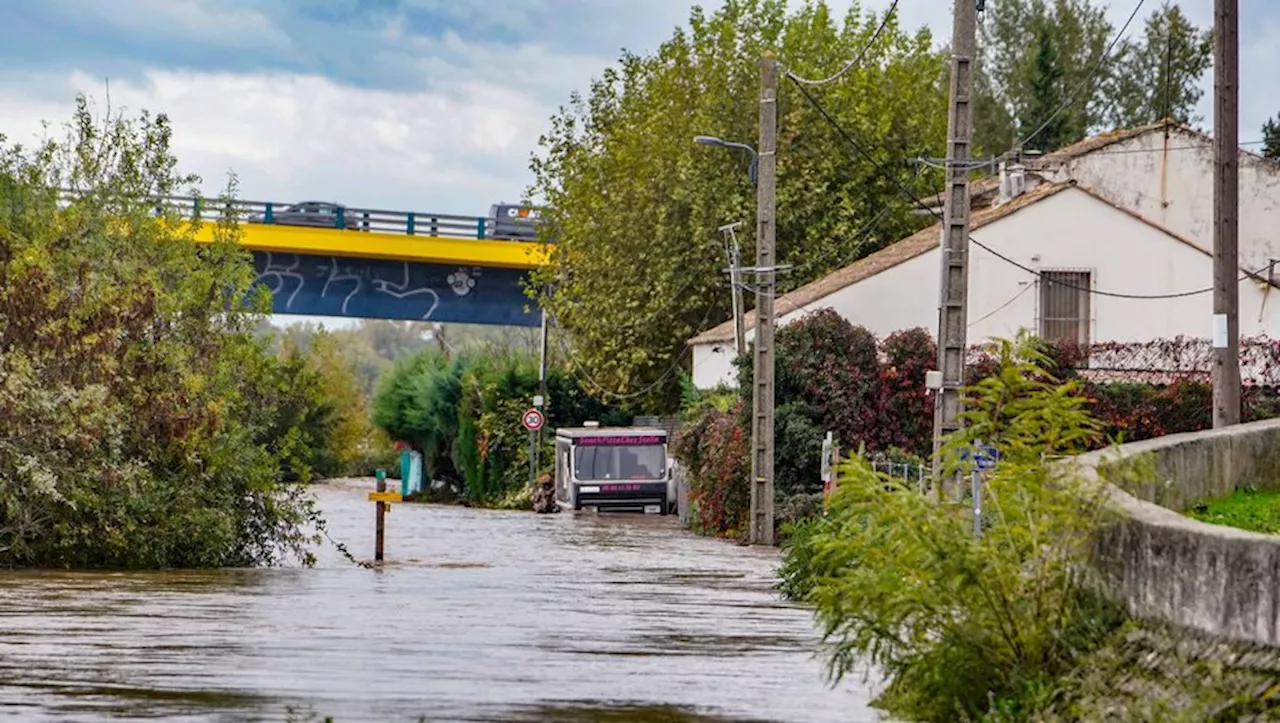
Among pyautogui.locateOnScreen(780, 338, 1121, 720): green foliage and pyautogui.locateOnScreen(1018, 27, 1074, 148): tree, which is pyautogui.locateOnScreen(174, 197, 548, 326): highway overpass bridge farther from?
pyautogui.locateOnScreen(780, 338, 1121, 720): green foliage

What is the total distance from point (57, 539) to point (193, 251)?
597 centimetres

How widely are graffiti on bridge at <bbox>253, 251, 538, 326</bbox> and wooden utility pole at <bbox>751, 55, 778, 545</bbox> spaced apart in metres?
30.7

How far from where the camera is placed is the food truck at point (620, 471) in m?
64.8

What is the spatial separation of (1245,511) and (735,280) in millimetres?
33118

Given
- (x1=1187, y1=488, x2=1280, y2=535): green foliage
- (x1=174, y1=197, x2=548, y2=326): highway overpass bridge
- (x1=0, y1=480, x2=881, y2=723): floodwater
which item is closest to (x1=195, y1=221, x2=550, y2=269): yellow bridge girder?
(x1=174, y1=197, x2=548, y2=326): highway overpass bridge

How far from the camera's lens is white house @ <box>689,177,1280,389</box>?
52.5 meters

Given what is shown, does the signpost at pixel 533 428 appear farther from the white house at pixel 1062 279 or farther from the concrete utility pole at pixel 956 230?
the concrete utility pole at pixel 956 230

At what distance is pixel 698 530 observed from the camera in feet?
173

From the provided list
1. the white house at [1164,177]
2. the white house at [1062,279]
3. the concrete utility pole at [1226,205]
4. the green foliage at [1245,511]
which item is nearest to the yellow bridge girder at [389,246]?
the white house at [1164,177]

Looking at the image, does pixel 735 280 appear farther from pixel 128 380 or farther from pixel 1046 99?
pixel 1046 99

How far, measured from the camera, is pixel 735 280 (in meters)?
52.9

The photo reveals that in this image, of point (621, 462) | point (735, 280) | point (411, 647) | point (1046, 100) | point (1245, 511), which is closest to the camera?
point (411, 647)

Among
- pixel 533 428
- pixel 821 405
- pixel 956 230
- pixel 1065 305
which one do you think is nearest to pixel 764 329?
pixel 821 405

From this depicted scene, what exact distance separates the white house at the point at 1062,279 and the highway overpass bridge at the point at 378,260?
67.7 feet
